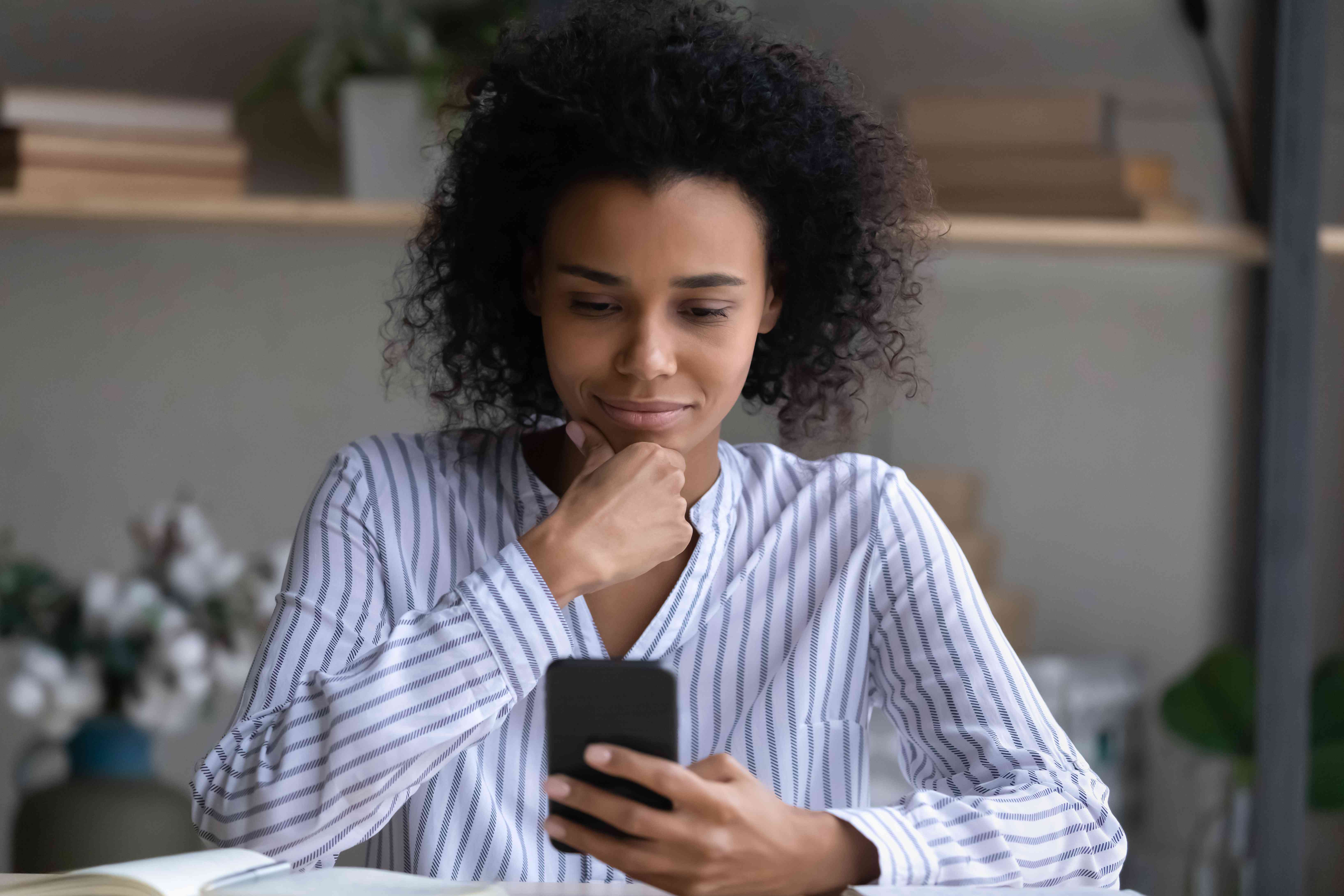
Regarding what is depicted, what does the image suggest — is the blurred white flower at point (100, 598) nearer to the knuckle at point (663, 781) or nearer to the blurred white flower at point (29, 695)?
the blurred white flower at point (29, 695)

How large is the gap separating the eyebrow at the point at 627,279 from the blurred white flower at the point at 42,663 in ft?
3.26

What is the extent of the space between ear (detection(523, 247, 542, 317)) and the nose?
0.14 meters

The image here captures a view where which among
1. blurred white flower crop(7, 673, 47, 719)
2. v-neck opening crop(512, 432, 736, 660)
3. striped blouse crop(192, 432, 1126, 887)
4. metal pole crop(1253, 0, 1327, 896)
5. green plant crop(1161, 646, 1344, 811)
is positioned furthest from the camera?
green plant crop(1161, 646, 1344, 811)

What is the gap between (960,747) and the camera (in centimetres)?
99

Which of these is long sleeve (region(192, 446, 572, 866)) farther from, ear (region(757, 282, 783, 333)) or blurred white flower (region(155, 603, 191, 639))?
blurred white flower (region(155, 603, 191, 639))

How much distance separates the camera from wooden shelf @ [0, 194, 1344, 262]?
6.15ft

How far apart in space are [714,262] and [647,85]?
0.14 meters

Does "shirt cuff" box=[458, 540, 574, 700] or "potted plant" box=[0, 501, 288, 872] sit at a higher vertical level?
"shirt cuff" box=[458, 540, 574, 700]

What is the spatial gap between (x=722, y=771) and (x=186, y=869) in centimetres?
29

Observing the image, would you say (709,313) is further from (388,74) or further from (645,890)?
(388,74)

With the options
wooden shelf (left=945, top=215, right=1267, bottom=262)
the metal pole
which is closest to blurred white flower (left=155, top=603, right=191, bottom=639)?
wooden shelf (left=945, top=215, right=1267, bottom=262)

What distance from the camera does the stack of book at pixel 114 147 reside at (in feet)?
6.10

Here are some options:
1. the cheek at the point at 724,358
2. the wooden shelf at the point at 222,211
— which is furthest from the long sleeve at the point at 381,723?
the wooden shelf at the point at 222,211

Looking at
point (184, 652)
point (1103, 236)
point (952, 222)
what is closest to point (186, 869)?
point (184, 652)
